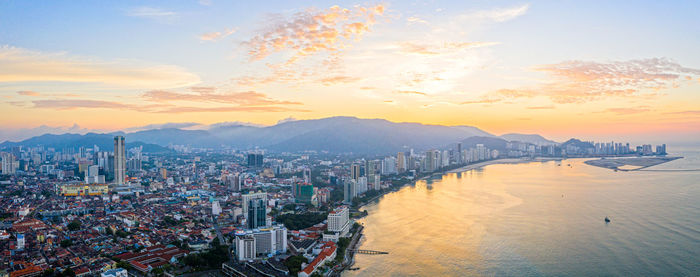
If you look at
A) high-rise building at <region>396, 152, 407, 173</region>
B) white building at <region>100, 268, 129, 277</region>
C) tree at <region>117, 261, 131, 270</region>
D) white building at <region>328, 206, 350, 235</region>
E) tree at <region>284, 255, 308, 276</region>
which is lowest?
tree at <region>117, 261, 131, 270</region>

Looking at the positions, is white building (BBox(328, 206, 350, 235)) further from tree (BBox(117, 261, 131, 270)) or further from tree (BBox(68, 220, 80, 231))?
tree (BBox(68, 220, 80, 231))

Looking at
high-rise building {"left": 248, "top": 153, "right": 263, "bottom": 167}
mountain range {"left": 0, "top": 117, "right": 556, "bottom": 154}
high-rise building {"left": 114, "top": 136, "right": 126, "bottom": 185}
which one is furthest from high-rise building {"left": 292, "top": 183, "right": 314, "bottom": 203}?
mountain range {"left": 0, "top": 117, "right": 556, "bottom": 154}

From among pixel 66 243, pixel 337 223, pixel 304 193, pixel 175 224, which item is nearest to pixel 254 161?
pixel 304 193

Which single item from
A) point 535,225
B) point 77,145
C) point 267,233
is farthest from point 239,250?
point 77,145

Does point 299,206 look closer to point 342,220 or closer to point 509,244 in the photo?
point 342,220

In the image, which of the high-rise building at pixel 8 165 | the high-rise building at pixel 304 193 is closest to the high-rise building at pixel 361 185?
the high-rise building at pixel 304 193

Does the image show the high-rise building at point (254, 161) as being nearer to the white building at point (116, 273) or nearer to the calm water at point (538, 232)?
the calm water at point (538, 232)
